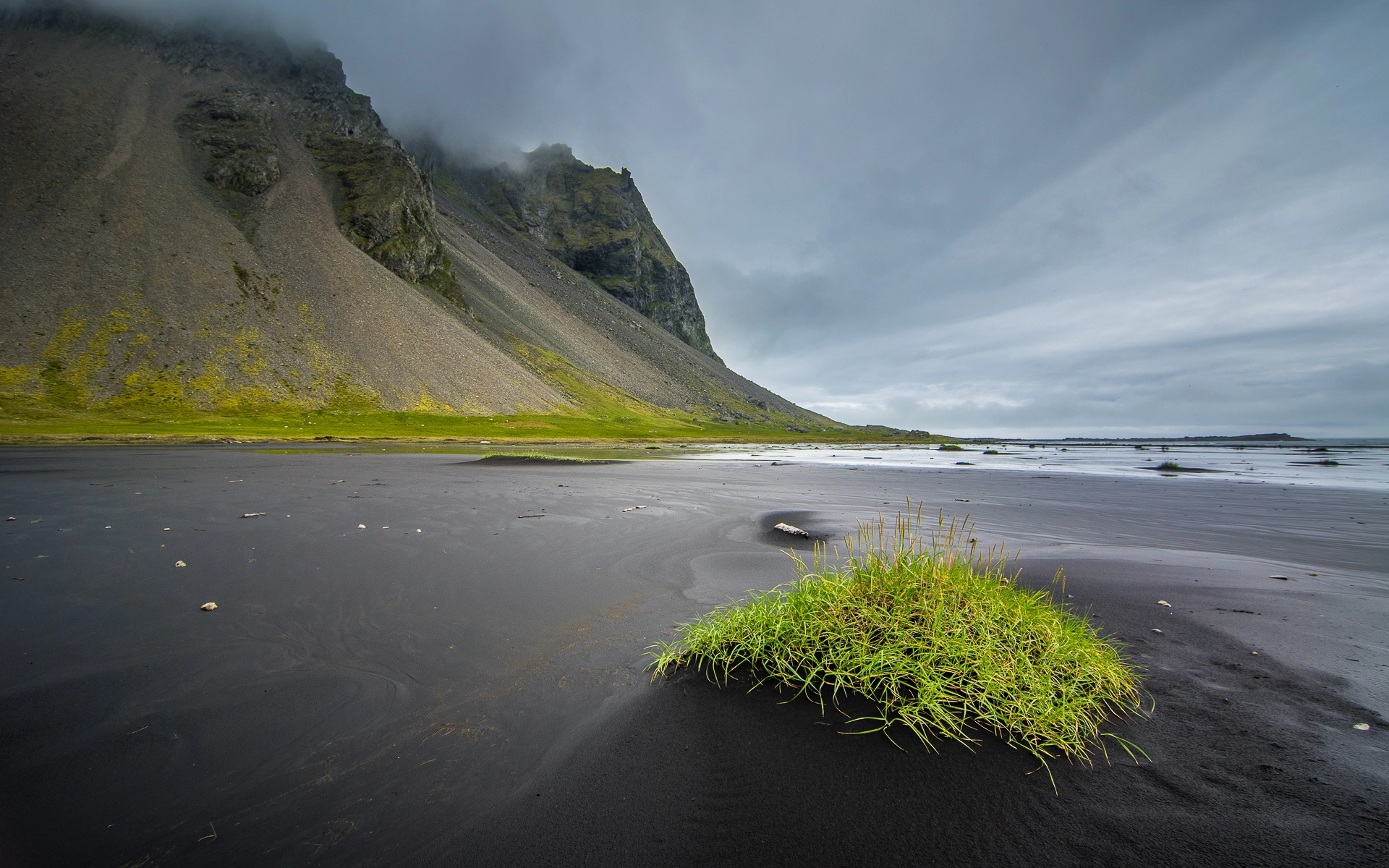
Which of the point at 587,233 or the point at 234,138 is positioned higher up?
the point at 587,233

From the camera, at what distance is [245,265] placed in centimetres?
6869

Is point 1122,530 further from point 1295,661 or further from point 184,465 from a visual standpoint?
point 184,465

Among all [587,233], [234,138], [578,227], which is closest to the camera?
[234,138]

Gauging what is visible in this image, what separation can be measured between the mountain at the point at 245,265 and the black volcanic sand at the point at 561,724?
63.9 metres

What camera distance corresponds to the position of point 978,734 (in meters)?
2.99

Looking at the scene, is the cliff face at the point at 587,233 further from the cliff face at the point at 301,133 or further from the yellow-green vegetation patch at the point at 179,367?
the yellow-green vegetation patch at the point at 179,367

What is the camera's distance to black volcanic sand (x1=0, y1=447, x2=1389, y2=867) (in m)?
2.30

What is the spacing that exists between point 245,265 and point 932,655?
306ft

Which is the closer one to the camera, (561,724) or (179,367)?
(561,724)

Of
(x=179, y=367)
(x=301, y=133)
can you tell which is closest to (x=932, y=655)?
(x=179, y=367)

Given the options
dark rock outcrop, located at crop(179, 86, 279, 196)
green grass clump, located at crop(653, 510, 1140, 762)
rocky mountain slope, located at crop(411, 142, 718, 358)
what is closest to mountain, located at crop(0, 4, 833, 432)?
dark rock outcrop, located at crop(179, 86, 279, 196)

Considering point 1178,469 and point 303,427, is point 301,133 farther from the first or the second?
point 1178,469

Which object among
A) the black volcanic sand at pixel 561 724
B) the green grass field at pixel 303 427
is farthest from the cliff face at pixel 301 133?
the black volcanic sand at pixel 561 724

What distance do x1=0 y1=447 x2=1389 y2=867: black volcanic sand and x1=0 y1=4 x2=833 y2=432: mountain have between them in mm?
63927
